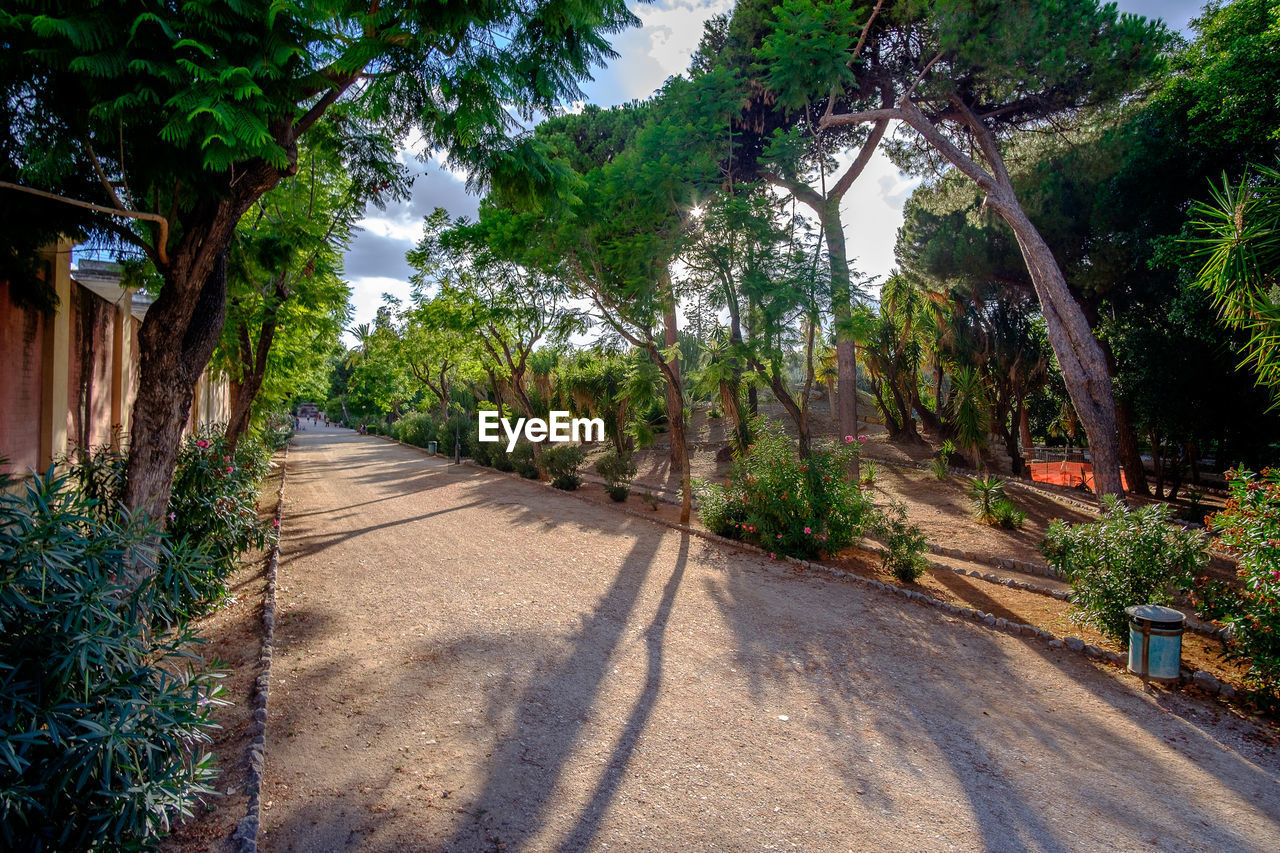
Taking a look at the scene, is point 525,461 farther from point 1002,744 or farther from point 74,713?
point 74,713

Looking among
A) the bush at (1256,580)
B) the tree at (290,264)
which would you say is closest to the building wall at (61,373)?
the tree at (290,264)

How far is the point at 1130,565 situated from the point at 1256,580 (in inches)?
38.7

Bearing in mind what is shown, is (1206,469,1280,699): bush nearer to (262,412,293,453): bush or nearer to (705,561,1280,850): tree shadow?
(705,561,1280,850): tree shadow

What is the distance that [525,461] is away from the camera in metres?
18.4

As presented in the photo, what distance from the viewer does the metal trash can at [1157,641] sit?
486cm

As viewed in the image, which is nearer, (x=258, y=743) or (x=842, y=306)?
(x=258, y=743)

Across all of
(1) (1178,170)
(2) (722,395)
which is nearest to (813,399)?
(2) (722,395)

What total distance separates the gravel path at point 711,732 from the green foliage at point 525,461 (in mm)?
10568

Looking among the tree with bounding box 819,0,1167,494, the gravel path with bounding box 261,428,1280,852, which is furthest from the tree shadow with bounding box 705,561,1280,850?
the tree with bounding box 819,0,1167,494

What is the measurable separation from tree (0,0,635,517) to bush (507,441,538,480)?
12946 millimetres

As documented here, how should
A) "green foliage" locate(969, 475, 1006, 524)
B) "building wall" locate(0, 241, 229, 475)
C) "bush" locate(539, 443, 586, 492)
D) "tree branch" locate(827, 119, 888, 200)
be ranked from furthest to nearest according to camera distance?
1. "bush" locate(539, 443, 586, 492)
2. "tree branch" locate(827, 119, 888, 200)
3. "green foliage" locate(969, 475, 1006, 524)
4. "building wall" locate(0, 241, 229, 475)

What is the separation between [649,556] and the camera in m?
9.12

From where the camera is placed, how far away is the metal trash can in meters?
4.86

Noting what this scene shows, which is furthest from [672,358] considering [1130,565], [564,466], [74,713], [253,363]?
[74,713]
